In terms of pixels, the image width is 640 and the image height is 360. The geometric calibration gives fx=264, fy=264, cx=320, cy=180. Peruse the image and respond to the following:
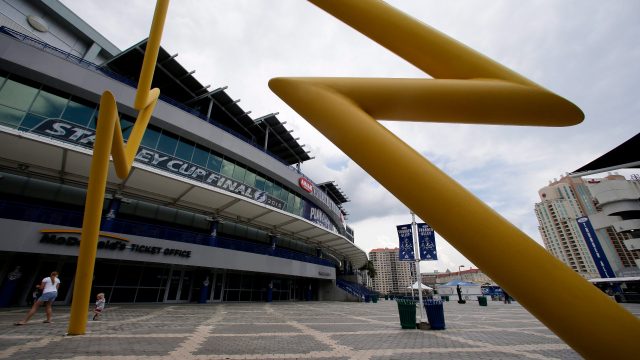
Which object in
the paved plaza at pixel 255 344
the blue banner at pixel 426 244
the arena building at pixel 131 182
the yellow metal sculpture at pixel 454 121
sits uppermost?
the arena building at pixel 131 182

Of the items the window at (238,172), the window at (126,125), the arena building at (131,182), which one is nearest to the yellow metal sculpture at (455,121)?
the arena building at (131,182)

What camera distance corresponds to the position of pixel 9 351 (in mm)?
5098

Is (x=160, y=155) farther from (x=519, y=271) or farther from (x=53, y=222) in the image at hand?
(x=519, y=271)

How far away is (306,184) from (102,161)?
989 inches

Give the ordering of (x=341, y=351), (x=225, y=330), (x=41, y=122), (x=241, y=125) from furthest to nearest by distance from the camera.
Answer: (x=241, y=125) → (x=41, y=122) → (x=225, y=330) → (x=341, y=351)

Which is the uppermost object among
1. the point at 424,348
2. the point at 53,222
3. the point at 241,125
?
the point at 241,125

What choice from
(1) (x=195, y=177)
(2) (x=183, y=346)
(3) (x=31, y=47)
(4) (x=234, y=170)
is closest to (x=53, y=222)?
(1) (x=195, y=177)

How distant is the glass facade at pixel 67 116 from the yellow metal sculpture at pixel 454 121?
60.1ft

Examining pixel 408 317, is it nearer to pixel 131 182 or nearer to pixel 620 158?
pixel 131 182

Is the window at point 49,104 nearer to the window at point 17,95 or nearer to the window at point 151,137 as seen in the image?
the window at point 17,95

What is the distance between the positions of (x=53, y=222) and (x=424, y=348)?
701 inches

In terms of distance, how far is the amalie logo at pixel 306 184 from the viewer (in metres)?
27.7

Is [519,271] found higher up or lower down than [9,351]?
higher up

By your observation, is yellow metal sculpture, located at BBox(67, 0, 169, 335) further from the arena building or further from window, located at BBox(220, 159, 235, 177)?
window, located at BBox(220, 159, 235, 177)
